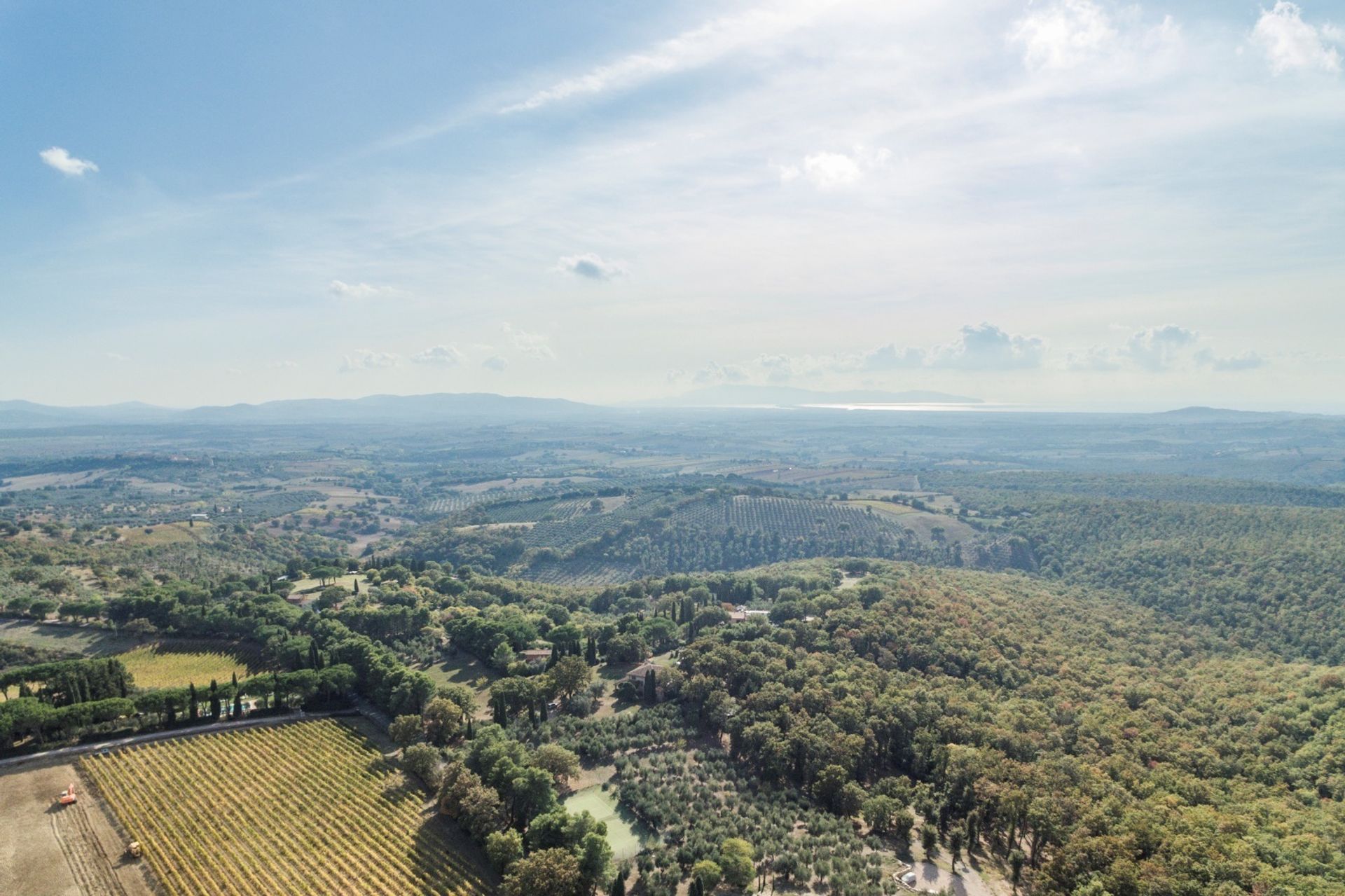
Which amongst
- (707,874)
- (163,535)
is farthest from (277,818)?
(163,535)

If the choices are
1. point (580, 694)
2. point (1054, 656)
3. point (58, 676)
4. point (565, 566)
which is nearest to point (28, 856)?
point (58, 676)

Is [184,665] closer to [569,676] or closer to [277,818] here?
[277,818]

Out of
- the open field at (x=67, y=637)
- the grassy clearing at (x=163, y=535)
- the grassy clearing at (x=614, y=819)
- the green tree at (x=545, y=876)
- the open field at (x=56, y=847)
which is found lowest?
the grassy clearing at (x=163, y=535)

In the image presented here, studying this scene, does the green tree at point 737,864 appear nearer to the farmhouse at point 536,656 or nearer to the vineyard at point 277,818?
the vineyard at point 277,818

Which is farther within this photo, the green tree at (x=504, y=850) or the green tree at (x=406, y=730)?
the green tree at (x=406, y=730)

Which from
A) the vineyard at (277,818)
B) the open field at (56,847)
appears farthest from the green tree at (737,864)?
the open field at (56,847)

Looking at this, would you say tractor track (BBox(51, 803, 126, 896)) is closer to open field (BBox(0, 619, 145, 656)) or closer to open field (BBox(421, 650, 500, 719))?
open field (BBox(421, 650, 500, 719))
